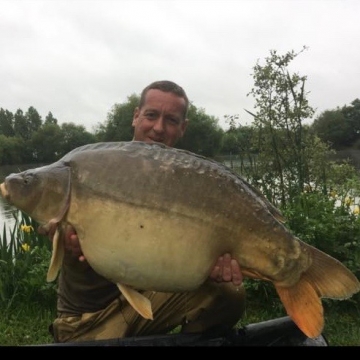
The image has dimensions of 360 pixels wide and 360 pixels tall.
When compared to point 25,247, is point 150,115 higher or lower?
higher

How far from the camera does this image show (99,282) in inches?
75.1

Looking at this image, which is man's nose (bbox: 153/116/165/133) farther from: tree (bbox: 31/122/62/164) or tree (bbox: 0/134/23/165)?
tree (bbox: 0/134/23/165)

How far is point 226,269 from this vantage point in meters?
1.51

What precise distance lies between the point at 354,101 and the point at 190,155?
97.7ft

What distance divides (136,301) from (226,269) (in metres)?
0.29

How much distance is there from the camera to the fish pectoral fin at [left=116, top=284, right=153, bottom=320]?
148cm

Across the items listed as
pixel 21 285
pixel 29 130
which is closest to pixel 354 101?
pixel 29 130

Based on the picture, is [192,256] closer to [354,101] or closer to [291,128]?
[291,128]

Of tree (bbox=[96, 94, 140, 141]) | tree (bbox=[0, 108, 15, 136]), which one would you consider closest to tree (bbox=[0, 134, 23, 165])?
tree (bbox=[96, 94, 140, 141])

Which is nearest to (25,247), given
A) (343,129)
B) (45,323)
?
(45,323)

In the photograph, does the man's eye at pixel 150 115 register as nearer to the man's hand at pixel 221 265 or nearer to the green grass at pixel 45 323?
the man's hand at pixel 221 265

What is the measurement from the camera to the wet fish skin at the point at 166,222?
55.6 inches

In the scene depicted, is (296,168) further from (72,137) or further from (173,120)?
(72,137)

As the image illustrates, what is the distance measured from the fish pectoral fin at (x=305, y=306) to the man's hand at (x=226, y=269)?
0.52 ft
